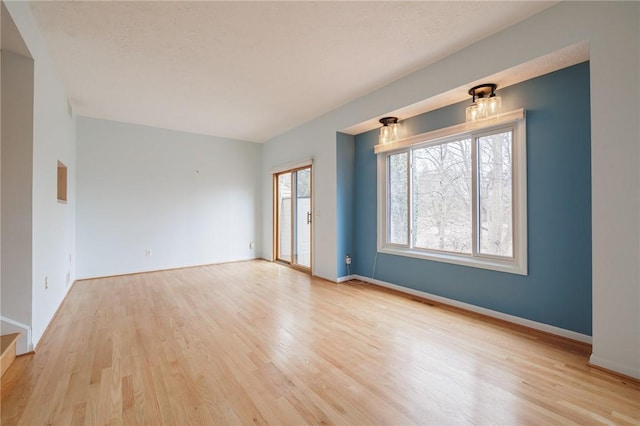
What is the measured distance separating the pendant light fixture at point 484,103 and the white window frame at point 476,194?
108 mm

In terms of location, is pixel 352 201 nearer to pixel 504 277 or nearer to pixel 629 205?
pixel 504 277

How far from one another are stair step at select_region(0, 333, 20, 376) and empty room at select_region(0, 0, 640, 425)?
0.03 metres

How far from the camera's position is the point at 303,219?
18.4 ft

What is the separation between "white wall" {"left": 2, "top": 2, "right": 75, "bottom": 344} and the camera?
2346 mm

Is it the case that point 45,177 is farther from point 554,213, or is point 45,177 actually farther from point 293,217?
point 554,213

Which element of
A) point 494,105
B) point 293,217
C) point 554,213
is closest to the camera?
point 554,213

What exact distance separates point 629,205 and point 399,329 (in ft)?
6.50

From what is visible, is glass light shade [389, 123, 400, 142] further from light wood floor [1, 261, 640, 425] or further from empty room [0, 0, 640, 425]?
light wood floor [1, 261, 640, 425]

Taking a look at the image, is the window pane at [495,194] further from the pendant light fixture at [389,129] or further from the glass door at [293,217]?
the glass door at [293,217]

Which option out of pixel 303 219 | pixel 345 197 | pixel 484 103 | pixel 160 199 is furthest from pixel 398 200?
pixel 160 199

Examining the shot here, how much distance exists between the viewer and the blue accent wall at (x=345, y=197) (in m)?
4.59

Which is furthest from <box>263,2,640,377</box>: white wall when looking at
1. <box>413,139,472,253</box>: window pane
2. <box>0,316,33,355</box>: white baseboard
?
<box>0,316,33,355</box>: white baseboard

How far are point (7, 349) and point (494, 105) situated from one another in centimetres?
468

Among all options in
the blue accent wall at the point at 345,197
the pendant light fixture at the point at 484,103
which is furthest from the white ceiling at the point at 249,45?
the blue accent wall at the point at 345,197
